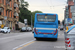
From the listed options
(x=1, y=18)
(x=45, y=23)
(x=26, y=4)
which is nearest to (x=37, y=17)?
(x=45, y=23)

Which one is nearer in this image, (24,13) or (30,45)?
(30,45)

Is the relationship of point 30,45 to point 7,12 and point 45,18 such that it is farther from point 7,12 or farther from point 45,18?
point 7,12

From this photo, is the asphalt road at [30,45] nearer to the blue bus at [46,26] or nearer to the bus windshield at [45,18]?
the blue bus at [46,26]

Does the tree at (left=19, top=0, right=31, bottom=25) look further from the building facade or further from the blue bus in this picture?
the blue bus

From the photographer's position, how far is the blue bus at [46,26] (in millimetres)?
18312

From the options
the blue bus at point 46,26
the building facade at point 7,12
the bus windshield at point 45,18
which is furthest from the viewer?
the building facade at point 7,12

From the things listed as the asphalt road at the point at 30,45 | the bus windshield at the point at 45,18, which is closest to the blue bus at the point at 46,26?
the bus windshield at the point at 45,18

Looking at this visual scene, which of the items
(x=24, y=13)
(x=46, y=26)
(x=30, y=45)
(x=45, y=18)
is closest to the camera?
(x=30, y=45)

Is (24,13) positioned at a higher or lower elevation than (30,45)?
higher

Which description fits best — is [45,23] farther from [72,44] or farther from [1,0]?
[1,0]

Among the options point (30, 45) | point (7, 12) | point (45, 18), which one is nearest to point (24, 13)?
point (7, 12)

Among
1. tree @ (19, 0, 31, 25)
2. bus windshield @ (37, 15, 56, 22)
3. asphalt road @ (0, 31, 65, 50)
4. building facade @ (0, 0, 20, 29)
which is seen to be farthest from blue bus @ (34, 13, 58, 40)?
tree @ (19, 0, 31, 25)

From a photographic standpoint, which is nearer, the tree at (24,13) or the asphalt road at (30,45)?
the asphalt road at (30,45)

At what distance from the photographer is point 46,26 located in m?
18.5
